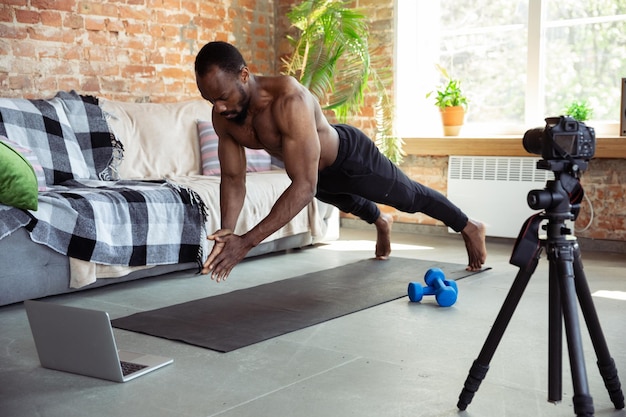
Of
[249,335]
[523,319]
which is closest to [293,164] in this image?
[249,335]

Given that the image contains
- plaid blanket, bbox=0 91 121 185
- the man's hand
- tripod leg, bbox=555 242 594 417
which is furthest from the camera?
plaid blanket, bbox=0 91 121 185

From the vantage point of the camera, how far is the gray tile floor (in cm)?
214

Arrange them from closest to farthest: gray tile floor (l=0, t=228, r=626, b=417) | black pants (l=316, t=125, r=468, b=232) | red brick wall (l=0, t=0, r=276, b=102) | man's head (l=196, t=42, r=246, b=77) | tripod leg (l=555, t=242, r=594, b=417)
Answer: tripod leg (l=555, t=242, r=594, b=417), gray tile floor (l=0, t=228, r=626, b=417), man's head (l=196, t=42, r=246, b=77), black pants (l=316, t=125, r=468, b=232), red brick wall (l=0, t=0, r=276, b=102)

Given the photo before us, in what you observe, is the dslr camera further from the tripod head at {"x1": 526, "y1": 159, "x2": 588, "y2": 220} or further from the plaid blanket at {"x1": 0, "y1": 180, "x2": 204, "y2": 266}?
the plaid blanket at {"x1": 0, "y1": 180, "x2": 204, "y2": 266}

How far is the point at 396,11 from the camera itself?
18.4 feet

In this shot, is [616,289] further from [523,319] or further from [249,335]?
[249,335]

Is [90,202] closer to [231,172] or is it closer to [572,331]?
[231,172]

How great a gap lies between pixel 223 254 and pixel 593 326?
1213 mm

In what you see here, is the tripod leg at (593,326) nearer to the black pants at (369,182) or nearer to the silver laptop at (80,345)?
the silver laptop at (80,345)

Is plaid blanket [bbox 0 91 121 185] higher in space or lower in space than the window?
lower

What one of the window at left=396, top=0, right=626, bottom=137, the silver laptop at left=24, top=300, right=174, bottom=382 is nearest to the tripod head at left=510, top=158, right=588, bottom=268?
the silver laptop at left=24, top=300, right=174, bottom=382

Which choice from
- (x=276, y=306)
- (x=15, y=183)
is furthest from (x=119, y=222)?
(x=276, y=306)

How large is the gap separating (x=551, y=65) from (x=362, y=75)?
1279 mm

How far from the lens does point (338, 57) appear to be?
5363 millimetres
